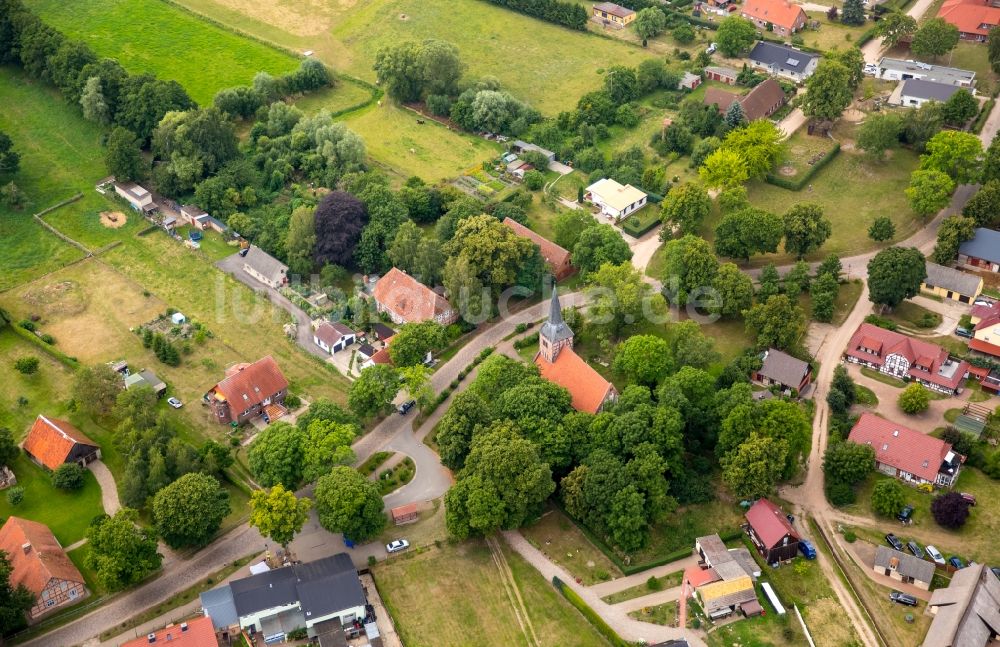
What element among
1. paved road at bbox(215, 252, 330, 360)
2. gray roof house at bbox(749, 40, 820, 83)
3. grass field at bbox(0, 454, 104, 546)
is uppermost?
gray roof house at bbox(749, 40, 820, 83)

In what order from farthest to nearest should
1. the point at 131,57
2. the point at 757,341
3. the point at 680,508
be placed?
the point at 131,57 → the point at 757,341 → the point at 680,508

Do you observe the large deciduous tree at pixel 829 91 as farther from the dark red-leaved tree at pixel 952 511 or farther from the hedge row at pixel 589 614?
the hedge row at pixel 589 614

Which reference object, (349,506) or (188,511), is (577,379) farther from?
(188,511)

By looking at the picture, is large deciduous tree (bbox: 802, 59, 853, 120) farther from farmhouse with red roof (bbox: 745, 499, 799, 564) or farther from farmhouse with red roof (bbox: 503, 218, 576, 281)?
farmhouse with red roof (bbox: 745, 499, 799, 564)

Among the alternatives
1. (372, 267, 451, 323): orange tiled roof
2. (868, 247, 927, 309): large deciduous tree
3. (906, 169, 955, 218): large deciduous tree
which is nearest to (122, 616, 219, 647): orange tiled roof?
(372, 267, 451, 323): orange tiled roof

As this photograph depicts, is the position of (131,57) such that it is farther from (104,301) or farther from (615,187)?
(615,187)

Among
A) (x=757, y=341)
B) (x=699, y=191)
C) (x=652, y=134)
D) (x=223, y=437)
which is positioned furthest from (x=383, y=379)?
(x=652, y=134)

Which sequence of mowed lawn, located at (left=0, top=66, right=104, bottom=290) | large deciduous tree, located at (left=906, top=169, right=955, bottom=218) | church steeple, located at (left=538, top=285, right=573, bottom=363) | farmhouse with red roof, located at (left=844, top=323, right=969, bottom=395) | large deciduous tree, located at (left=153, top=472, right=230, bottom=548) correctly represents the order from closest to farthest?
large deciduous tree, located at (left=153, top=472, right=230, bottom=548)
church steeple, located at (left=538, top=285, right=573, bottom=363)
farmhouse with red roof, located at (left=844, top=323, right=969, bottom=395)
large deciduous tree, located at (left=906, top=169, right=955, bottom=218)
mowed lawn, located at (left=0, top=66, right=104, bottom=290)
